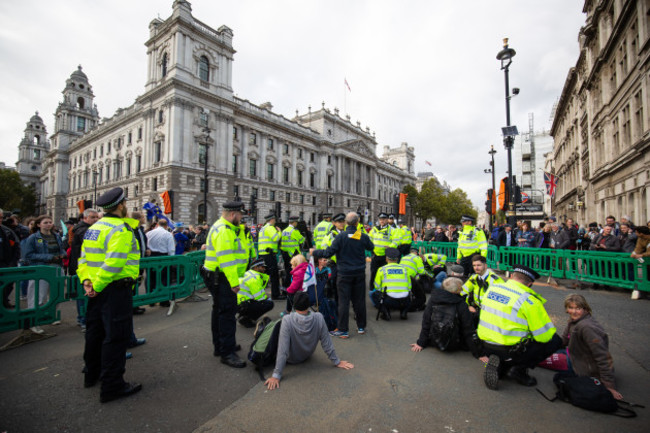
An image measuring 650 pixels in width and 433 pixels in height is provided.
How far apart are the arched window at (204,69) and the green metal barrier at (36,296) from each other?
36.7m

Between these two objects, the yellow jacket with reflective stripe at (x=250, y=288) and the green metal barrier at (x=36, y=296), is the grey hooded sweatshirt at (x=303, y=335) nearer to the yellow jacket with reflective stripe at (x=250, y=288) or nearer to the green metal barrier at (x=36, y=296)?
the yellow jacket with reflective stripe at (x=250, y=288)

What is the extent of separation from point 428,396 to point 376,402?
564mm

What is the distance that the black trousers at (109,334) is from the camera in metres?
2.98

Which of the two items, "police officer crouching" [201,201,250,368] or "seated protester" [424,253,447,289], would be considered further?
"seated protester" [424,253,447,289]

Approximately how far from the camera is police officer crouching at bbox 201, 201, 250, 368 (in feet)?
12.0

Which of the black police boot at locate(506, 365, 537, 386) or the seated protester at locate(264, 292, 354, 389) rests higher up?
the seated protester at locate(264, 292, 354, 389)

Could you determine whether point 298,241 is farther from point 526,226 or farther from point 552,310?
point 526,226

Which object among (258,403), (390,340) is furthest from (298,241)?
(258,403)

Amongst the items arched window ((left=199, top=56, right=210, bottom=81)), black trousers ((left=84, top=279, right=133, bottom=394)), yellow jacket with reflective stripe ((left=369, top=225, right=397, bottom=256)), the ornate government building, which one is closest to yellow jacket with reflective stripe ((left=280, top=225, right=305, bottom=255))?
yellow jacket with reflective stripe ((left=369, top=225, right=397, bottom=256))

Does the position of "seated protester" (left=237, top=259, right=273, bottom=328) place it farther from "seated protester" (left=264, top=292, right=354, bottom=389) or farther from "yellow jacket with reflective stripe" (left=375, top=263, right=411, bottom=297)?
"yellow jacket with reflective stripe" (left=375, top=263, right=411, bottom=297)

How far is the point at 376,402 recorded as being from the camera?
2.94m

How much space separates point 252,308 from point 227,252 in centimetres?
187

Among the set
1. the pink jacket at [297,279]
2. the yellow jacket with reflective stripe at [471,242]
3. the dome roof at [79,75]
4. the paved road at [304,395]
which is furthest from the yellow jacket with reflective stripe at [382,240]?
the dome roof at [79,75]

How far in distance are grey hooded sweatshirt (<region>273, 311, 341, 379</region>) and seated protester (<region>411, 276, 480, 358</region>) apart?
54.8 inches
